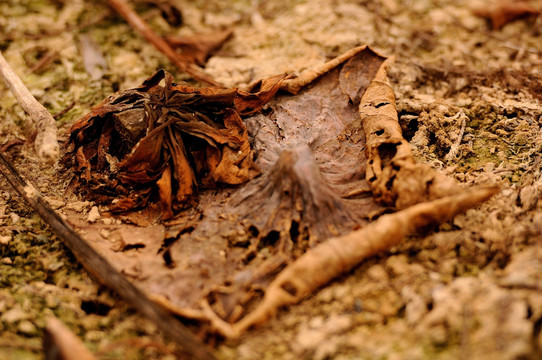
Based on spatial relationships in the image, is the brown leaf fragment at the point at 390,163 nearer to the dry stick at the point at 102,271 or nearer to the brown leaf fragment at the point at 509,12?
the dry stick at the point at 102,271

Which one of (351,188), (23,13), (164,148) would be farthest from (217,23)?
(351,188)

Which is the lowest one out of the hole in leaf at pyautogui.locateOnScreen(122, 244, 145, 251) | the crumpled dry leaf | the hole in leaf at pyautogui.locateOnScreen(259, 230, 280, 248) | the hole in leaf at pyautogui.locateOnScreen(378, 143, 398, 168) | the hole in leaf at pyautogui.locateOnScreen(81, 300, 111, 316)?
the hole in leaf at pyautogui.locateOnScreen(81, 300, 111, 316)

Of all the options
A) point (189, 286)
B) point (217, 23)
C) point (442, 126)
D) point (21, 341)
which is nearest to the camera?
point (21, 341)

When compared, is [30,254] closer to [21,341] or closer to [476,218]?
[21,341]

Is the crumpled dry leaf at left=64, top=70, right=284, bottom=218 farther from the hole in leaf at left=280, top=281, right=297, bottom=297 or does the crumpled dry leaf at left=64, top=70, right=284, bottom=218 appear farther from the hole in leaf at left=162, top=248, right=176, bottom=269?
the hole in leaf at left=280, top=281, right=297, bottom=297

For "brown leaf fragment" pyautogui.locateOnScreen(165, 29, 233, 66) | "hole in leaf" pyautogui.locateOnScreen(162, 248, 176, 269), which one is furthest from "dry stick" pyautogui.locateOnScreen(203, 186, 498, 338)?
"brown leaf fragment" pyautogui.locateOnScreen(165, 29, 233, 66)

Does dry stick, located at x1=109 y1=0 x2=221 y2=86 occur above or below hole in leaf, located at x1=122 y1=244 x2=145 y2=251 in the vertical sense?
above

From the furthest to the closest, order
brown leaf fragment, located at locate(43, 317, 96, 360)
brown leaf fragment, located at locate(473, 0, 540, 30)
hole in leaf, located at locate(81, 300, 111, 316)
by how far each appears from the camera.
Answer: brown leaf fragment, located at locate(473, 0, 540, 30) → hole in leaf, located at locate(81, 300, 111, 316) → brown leaf fragment, located at locate(43, 317, 96, 360)

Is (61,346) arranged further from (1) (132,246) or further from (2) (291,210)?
(2) (291,210)
